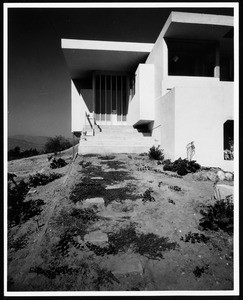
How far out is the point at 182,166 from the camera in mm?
7289

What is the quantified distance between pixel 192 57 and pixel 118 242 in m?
11.9

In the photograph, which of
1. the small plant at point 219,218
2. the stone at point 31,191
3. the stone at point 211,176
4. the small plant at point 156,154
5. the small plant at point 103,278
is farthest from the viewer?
the small plant at point 156,154

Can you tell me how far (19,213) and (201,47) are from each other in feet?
37.0

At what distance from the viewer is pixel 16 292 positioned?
305 cm

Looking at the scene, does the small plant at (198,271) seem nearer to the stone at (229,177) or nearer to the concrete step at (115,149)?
the stone at (229,177)

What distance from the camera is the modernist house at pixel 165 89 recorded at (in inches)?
316

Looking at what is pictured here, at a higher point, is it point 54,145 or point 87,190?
point 54,145

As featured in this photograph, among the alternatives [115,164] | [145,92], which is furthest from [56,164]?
[145,92]

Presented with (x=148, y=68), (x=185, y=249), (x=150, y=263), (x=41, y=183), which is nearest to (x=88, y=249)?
(x=150, y=263)

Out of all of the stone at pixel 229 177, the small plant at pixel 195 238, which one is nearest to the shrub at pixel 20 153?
the stone at pixel 229 177

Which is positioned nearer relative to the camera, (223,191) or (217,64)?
(223,191)

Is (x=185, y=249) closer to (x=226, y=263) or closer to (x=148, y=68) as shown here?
(x=226, y=263)

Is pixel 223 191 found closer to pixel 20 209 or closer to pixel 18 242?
pixel 18 242

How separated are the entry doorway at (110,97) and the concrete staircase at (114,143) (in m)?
3.65
